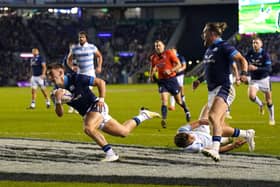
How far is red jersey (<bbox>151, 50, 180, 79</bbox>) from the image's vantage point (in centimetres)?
1895

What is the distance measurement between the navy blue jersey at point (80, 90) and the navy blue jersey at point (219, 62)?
6.24ft

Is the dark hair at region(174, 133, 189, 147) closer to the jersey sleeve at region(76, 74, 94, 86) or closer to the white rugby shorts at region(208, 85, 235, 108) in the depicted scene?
the white rugby shorts at region(208, 85, 235, 108)

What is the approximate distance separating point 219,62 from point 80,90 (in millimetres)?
2258

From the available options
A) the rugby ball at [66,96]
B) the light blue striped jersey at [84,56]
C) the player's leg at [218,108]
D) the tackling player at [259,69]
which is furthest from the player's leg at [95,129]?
the light blue striped jersey at [84,56]

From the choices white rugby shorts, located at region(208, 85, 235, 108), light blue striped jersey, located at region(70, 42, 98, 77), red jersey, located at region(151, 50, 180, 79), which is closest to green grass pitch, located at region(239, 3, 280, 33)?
light blue striped jersey, located at region(70, 42, 98, 77)

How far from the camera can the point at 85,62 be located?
66.6 ft

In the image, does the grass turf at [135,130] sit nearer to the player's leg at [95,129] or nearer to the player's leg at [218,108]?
the player's leg at [218,108]

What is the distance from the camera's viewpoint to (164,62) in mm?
19031

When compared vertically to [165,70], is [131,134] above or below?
below

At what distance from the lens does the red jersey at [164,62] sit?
18953 millimetres

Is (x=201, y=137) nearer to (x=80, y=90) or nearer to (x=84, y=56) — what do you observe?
(x=80, y=90)

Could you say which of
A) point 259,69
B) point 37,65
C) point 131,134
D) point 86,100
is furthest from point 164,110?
point 37,65

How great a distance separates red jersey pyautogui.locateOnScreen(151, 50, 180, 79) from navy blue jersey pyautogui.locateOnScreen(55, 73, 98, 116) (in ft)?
25.5

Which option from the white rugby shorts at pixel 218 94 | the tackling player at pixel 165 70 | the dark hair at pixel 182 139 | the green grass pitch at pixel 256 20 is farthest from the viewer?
the green grass pitch at pixel 256 20
